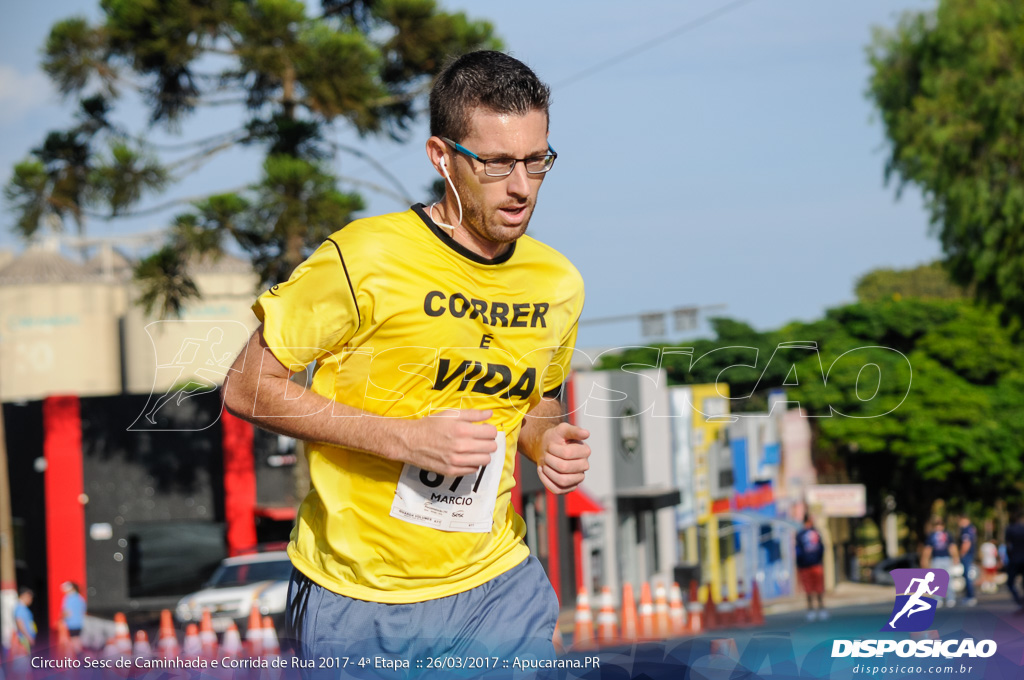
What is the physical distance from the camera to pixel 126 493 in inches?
792

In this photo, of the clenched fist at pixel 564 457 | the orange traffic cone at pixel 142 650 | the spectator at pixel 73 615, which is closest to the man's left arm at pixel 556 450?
the clenched fist at pixel 564 457

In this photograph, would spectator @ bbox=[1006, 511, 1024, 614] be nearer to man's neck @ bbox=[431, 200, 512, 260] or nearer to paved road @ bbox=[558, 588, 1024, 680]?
paved road @ bbox=[558, 588, 1024, 680]

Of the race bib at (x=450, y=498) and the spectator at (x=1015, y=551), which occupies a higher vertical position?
the race bib at (x=450, y=498)

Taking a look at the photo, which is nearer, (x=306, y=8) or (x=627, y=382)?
(x=306, y=8)

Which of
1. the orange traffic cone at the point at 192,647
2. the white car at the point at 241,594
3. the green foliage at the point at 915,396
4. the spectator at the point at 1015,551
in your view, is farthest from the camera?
the green foliage at the point at 915,396

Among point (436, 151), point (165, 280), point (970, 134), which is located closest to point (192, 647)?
point (436, 151)

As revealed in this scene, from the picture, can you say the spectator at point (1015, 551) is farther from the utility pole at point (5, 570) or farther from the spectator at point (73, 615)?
the utility pole at point (5, 570)

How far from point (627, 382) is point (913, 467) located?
14.8 meters

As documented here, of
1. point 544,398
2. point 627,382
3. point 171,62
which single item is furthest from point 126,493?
point 544,398

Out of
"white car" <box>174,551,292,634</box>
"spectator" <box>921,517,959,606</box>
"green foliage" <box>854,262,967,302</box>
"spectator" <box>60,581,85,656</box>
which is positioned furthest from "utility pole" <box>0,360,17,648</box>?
"green foliage" <box>854,262,967,302</box>

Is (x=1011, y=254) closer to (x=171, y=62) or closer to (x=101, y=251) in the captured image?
(x=171, y=62)

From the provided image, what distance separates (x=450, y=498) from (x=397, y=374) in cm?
31

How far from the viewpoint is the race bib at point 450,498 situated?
255 centimetres

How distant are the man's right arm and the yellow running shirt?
6cm
